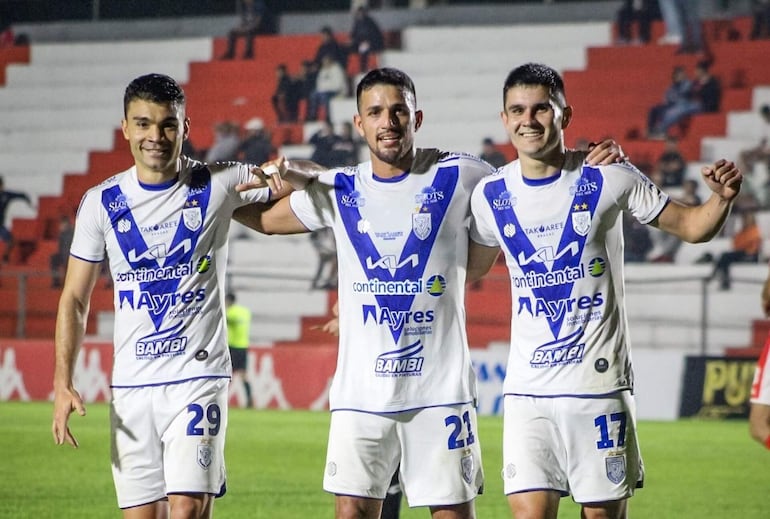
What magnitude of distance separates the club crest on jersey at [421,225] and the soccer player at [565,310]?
0.78ft

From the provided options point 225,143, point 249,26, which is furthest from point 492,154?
point 249,26

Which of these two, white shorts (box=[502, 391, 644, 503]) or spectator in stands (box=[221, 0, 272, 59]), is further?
spectator in stands (box=[221, 0, 272, 59])

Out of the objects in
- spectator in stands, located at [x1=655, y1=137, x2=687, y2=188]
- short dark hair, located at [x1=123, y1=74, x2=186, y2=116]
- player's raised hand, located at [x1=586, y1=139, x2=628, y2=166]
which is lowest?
player's raised hand, located at [x1=586, y1=139, x2=628, y2=166]

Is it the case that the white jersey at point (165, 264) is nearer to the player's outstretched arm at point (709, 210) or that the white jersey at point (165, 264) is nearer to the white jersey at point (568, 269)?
the white jersey at point (568, 269)

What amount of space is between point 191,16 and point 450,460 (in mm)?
21358

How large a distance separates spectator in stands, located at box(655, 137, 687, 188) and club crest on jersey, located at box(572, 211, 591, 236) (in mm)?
14780

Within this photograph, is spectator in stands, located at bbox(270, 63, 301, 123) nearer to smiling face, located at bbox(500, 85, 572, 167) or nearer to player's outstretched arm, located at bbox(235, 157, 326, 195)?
player's outstretched arm, located at bbox(235, 157, 326, 195)

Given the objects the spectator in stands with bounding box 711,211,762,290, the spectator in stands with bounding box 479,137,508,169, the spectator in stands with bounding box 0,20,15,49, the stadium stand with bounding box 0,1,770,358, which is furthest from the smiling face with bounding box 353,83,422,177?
the spectator in stands with bounding box 0,20,15,49

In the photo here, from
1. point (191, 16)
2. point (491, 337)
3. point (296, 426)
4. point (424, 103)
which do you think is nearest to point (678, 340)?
point (491, 337)

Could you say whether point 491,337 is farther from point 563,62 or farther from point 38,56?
point 38,56

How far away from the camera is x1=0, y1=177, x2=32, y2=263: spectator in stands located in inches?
843

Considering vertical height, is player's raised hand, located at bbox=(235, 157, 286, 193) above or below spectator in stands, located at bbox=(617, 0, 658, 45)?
below

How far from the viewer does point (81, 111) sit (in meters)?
24.5

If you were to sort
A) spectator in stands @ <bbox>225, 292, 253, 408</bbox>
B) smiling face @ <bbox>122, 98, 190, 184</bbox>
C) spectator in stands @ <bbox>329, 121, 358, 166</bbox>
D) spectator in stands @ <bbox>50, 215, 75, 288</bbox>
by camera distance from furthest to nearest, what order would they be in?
spectator in stands @ <bbox>329, 121, 358, 166</bbox>
spectator in stands @ <bbox>50, 215, 75, 288</bbox>
spectator in stands @ <bbox>225, 292, 253, 408</bbox>
smiling face @ <bbox>122, 98, 190, 184</bbox>
